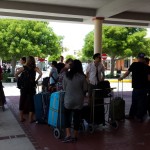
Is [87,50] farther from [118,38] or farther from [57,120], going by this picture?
[57,120]

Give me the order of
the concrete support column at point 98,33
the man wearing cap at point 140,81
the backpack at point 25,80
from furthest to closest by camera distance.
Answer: the concrete support column at point 98,33 < the man wearing cap at point 140,81 < the backpack at point 25,80

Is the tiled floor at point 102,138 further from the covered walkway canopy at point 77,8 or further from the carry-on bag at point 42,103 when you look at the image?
the covered walkway canopy at point 77,8

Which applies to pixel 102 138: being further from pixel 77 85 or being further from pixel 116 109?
pixel 116 109

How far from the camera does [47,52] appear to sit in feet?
94.7

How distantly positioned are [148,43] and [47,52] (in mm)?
12723

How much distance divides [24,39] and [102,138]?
21512 millimetres

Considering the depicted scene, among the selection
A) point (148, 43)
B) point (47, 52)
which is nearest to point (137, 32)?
point (148, 43)

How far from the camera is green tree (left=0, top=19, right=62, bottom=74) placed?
86.9 ft

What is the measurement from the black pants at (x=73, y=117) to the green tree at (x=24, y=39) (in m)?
20.7

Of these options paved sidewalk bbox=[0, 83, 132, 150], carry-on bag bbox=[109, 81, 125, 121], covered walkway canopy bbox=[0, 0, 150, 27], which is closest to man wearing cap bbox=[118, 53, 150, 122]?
carry-on bag bbox=[109, 81, 125, 121]

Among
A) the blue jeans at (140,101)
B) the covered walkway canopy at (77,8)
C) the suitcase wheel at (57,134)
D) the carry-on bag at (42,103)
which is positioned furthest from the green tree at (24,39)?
the suitcase wheel at (57,134)

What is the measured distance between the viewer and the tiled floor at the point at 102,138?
578 centimetres

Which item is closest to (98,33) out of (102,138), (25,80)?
(25,80)

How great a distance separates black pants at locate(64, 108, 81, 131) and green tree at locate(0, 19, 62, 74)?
20.7 metres
